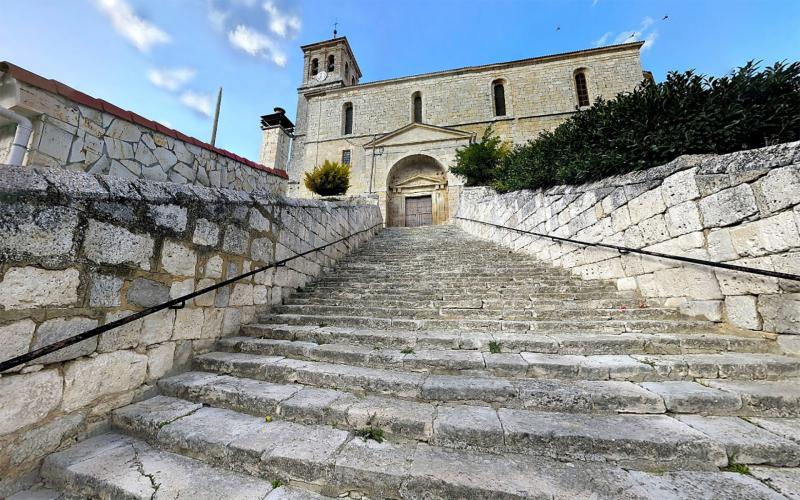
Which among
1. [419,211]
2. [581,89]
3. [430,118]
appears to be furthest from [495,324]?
[581,89]

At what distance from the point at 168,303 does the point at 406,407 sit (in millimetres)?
2123

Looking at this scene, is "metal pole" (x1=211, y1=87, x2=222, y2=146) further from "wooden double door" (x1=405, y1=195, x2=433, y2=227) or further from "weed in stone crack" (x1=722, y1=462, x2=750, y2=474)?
"weed in stone crack" (x1=722, y1=462, x2=750, y2=474)

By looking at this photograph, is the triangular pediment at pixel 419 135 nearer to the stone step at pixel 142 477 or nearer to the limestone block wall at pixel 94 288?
the limestone block wall at pixel 94 288

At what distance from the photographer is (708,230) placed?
292cm

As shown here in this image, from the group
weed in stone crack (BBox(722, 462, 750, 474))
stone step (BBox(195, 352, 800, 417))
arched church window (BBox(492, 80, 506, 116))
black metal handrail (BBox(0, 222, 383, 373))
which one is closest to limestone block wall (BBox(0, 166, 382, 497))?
black metal handrail (BBox(0, 222, 383, 373))

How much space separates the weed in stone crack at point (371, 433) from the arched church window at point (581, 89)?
21.3 m

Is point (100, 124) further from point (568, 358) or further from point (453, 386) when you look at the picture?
point (568, 358)

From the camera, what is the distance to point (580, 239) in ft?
15.5

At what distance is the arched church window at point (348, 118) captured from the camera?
19.1 meters

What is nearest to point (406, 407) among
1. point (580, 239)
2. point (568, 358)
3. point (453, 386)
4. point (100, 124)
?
point (453, 386)

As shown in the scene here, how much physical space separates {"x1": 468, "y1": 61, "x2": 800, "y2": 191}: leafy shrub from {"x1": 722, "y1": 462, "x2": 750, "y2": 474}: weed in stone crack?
3.51m

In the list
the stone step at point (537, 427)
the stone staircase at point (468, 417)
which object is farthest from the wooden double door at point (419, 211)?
the stone step at point (537, 427)

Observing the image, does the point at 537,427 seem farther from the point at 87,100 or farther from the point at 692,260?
the point at 87,100

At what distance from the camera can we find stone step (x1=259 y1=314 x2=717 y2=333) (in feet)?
9.45
